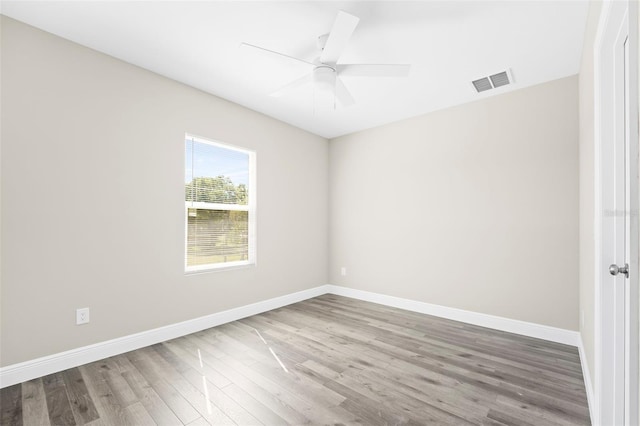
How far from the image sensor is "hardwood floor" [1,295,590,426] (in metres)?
1.85

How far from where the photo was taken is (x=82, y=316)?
2490 millimetres

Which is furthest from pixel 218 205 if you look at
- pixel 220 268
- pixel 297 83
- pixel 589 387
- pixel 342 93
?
pixel 589 387

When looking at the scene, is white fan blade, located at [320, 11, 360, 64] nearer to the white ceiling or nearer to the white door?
the white ceiling

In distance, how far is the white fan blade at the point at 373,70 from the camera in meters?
2.29

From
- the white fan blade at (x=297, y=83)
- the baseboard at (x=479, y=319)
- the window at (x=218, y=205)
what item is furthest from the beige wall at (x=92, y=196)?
the baseboard at (x=479, y=319)

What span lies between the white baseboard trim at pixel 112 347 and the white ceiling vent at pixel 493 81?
361 centimetres

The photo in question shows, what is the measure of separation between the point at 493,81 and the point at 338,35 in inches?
79.1

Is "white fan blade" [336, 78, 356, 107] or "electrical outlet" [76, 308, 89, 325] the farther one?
"white fan blade" [336, 78, 356, 107]

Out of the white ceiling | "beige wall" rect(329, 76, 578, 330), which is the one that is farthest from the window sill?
the white ceiling

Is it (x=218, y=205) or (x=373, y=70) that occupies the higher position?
(x=373, y=70)

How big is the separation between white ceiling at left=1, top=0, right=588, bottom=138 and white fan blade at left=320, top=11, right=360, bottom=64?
22 cm

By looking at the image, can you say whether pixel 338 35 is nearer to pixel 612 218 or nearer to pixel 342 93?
pixel 342 93

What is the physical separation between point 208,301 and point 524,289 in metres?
3.45

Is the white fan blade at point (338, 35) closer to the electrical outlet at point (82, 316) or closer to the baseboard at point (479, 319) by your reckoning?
the electrical outlet at point (82, 316)
